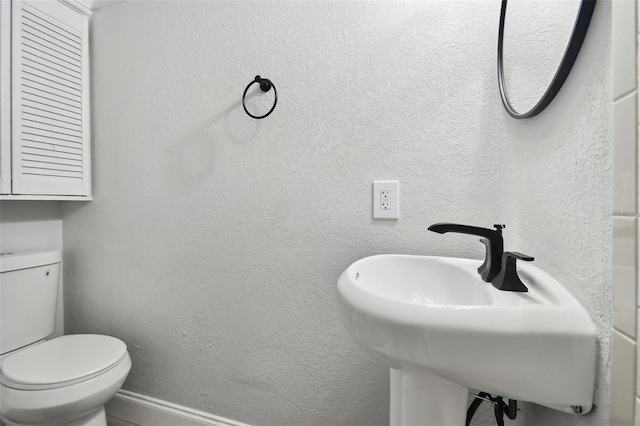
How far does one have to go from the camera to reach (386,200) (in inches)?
39.4

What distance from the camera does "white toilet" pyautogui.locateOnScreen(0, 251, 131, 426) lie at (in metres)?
0.93

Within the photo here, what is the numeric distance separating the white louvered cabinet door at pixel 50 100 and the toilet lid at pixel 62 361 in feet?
2.02

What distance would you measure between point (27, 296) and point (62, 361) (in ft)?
1.24

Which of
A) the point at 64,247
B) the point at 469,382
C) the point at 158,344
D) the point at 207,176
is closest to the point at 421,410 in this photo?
the point at 469,382

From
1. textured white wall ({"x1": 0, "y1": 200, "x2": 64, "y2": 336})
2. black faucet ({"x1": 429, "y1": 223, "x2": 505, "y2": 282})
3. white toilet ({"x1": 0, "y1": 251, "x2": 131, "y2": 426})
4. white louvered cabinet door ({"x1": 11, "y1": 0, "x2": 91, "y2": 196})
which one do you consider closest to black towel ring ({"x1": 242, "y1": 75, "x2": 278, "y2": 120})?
black faucet ({"x1": 429, "y1": 223, "x2": 505, "y2": 282})

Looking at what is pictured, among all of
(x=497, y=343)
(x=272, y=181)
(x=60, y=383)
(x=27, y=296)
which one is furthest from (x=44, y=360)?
(x=497, y=343)

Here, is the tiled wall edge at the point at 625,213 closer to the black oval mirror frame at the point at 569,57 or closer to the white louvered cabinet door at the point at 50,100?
the black oval mirror frame at the point at 569,57

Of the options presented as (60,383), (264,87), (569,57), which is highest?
(264,87)

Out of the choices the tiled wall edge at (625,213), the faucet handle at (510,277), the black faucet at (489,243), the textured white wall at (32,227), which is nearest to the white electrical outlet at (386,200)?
the black faucet at (489,243)

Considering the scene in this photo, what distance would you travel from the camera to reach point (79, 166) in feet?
4.53

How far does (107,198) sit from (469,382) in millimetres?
1569

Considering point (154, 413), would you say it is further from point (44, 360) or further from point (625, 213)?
point (625, 213)

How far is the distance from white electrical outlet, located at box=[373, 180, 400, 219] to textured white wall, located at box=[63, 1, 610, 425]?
0.03 m

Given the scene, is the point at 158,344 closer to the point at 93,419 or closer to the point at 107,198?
the point at 93,419
